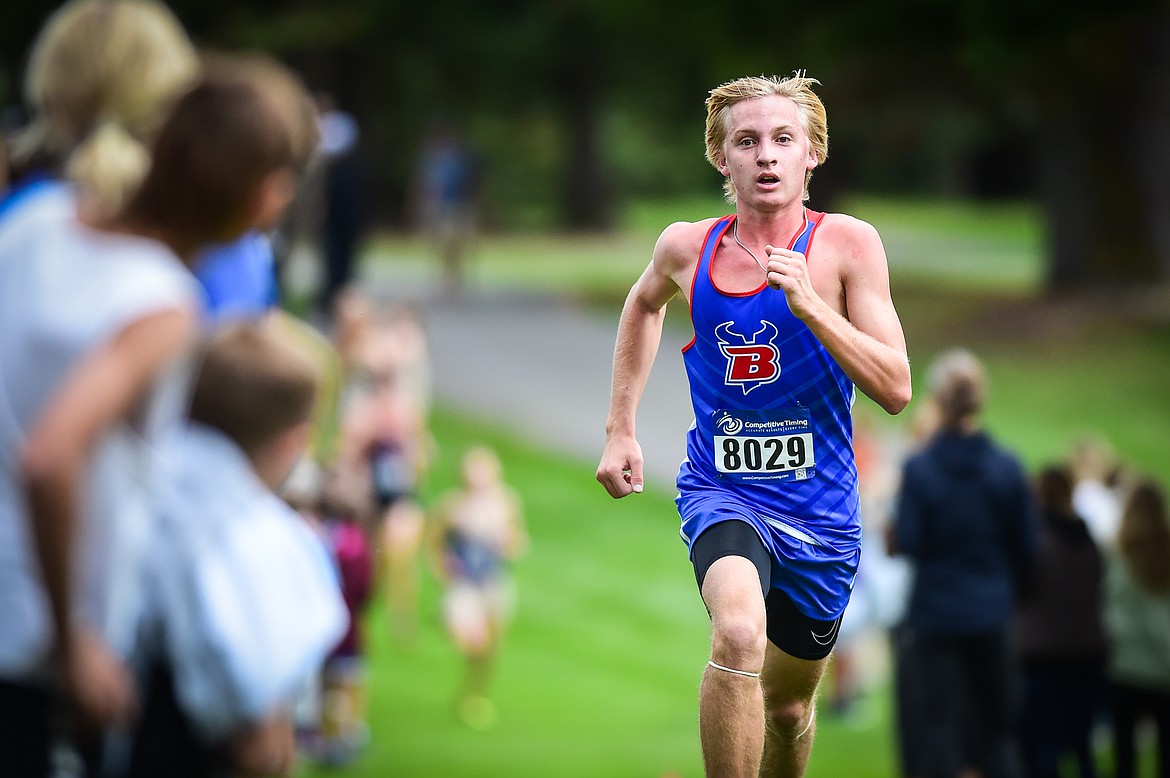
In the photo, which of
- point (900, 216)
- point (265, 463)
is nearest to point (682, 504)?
point (265, 463)

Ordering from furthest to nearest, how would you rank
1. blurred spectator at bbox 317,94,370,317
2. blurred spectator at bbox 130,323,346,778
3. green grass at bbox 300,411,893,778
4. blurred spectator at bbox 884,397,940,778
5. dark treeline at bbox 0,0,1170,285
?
dark treeline at bbox 0,0,1170,285, green grass at bbox 300,411,893,778, blurred spectator at bbox 317,94,370,317, blurred spectator at bbox 884,397,940,778, blurred spectator at bbox 130,323,346,778

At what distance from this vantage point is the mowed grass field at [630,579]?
16797mm

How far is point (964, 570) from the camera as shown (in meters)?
8.91

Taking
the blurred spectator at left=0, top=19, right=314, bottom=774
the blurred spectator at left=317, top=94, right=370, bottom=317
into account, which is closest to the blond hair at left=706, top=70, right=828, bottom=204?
the blurred spectator at left=0, top=19, right=314, bottom=774

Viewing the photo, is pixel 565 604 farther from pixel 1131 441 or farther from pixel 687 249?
pixel 687 249

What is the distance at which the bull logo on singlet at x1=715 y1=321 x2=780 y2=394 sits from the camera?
11.9ft

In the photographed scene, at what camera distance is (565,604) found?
20.6 metres

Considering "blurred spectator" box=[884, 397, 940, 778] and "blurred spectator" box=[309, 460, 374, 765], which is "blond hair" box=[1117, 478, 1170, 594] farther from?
"blurred spectator" box=[309, 460, 374, 765]

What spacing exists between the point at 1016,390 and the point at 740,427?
777 inches

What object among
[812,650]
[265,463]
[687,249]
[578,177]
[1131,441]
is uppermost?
[578,177]

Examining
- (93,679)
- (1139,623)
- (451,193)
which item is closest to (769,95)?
(93,679)

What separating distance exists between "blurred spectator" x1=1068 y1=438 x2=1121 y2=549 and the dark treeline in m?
2.66

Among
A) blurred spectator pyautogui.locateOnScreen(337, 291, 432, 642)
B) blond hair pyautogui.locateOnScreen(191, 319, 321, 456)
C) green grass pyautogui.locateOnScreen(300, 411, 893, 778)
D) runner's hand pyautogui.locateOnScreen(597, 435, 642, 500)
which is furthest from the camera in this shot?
green grass pyautogui.locateOnScreen(300, 411, 893, 778)

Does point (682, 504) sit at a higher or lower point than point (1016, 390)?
lower
